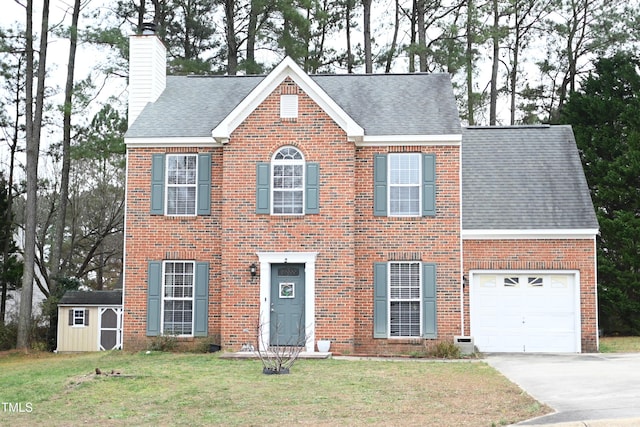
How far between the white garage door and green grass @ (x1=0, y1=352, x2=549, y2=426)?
3714 mm

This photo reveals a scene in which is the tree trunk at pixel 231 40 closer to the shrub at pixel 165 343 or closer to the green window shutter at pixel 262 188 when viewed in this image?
the green window shutter at pixel 262 188

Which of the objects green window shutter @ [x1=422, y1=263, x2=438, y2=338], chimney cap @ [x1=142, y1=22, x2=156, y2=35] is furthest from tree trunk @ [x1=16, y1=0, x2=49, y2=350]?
green window shutter @ [x1=422, y1=263, x2=438, y2=338]

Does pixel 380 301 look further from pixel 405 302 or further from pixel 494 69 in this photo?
pixel 494 69

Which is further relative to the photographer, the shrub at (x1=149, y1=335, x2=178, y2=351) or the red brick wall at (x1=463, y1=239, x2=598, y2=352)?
the red brick wall at (x1=463, y1=239, x2=598, y2=352)

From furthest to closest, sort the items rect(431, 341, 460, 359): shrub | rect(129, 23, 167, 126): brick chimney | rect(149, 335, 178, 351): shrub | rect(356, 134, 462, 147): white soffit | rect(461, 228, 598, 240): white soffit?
rect(129, 23, 167, 126): brick chimney, rect(461, 228, 598, 240): white soffit, rect(149, 335, 178, 351): shrub, rect(356, 134, 462, 147): white soffit, rect(431, 341, 460, 359): shrub

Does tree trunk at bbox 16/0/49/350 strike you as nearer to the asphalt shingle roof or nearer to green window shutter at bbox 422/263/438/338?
the asphalt shingle roof

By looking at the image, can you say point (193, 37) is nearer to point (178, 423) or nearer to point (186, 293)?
point (186, 293)

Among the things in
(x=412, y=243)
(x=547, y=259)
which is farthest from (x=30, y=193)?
(x=547, y=259)

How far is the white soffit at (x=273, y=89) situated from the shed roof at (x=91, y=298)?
28.6ft

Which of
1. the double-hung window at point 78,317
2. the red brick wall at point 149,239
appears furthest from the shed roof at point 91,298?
the red brick wall at point 149,239

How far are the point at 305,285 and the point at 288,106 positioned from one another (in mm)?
4287

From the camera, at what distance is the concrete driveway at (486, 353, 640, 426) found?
10430mm

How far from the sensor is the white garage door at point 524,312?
20547 mm

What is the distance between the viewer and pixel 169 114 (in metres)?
21.8
